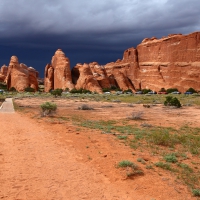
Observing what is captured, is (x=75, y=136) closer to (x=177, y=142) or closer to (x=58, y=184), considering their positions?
(x=177, y=142)

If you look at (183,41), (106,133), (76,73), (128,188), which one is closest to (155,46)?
(183,41)

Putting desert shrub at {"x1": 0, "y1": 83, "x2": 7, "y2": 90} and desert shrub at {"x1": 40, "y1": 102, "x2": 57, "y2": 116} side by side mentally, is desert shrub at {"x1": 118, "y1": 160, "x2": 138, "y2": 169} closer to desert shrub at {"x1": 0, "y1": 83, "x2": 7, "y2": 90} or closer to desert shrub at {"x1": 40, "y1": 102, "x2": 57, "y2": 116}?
desert shrub at {"x1": 40, "y1": 102, "x2": 57, "y2": 116}

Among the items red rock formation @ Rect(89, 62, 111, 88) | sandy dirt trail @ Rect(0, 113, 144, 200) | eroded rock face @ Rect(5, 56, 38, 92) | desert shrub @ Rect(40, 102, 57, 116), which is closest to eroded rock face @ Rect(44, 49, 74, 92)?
eroded rock face @ Rect(5, 56, 38, 92)

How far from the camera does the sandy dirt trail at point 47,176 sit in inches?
205

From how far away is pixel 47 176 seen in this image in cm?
605

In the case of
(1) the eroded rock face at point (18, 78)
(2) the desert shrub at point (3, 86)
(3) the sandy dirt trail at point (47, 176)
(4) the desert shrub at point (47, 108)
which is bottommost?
(3) the sandy dirt trail at point (47, 176)

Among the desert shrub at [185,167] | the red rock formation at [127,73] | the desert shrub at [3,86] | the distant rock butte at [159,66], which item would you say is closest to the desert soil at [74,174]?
the desert shrub at [185,167]

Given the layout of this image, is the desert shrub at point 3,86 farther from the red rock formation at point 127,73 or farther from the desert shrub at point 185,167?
the desert shrub at point 185,167

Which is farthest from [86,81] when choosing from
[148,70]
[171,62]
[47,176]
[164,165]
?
[47,176]

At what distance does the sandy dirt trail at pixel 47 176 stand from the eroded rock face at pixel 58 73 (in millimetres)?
72635

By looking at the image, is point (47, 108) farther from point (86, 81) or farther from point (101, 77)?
point (101, 77)

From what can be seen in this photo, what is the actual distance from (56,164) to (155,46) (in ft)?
281

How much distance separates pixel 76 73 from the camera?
3504 inches

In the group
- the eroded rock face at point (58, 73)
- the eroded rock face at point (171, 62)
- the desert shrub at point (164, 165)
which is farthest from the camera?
the eroded rock face at point (58, 73)
